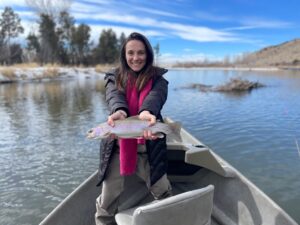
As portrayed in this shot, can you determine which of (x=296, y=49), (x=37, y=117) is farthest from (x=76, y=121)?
(x=296, y=49)

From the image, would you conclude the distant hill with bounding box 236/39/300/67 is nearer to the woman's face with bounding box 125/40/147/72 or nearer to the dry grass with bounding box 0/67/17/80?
the dry grass with bounding box 0/67/17/80

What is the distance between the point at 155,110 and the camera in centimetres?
328

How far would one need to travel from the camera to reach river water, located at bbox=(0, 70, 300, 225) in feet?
23.1

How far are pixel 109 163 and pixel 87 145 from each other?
290 inches

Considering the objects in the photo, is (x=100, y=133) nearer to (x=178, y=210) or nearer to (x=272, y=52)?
(x=178, y=210)

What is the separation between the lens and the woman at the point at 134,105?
343cm

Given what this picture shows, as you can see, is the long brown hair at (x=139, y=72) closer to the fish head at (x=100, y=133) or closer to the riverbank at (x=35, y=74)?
the fish head at (x=100, y=133)

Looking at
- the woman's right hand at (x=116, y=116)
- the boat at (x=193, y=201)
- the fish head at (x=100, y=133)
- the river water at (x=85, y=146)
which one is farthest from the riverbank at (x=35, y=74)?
the fish head at (x=100, y=133)

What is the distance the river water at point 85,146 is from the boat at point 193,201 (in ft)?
6.54

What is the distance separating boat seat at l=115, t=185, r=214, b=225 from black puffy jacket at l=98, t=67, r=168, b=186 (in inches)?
26.9

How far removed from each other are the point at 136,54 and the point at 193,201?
4.94 feet

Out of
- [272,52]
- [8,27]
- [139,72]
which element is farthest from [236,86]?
[272,52]

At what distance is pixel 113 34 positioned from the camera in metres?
74.6

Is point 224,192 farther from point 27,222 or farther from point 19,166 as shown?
point 19,166
